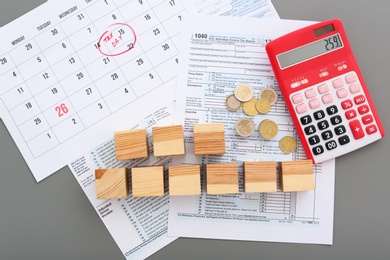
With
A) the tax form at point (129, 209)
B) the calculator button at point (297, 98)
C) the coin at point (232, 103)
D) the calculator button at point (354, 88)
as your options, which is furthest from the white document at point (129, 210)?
the calculator button at point (354, 88)

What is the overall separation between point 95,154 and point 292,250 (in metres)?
0.40

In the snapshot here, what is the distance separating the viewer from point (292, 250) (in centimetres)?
60

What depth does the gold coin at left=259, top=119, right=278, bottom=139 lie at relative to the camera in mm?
603

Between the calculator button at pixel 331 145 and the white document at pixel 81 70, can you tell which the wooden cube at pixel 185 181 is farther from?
the calculator button at pixel 331 145

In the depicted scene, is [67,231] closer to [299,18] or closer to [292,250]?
[292,250]

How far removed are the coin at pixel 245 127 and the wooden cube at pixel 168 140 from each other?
11 centimetres

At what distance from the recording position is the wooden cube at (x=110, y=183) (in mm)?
574

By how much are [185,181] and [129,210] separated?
0.41 feet

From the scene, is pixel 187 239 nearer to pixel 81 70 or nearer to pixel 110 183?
pixel 110 183

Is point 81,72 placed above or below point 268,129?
above

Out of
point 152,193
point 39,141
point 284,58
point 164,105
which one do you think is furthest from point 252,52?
point 39,141

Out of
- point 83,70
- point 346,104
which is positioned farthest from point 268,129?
point 83,70

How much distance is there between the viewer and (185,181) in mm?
566

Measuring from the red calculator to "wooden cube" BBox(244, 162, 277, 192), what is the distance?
0.08 m
